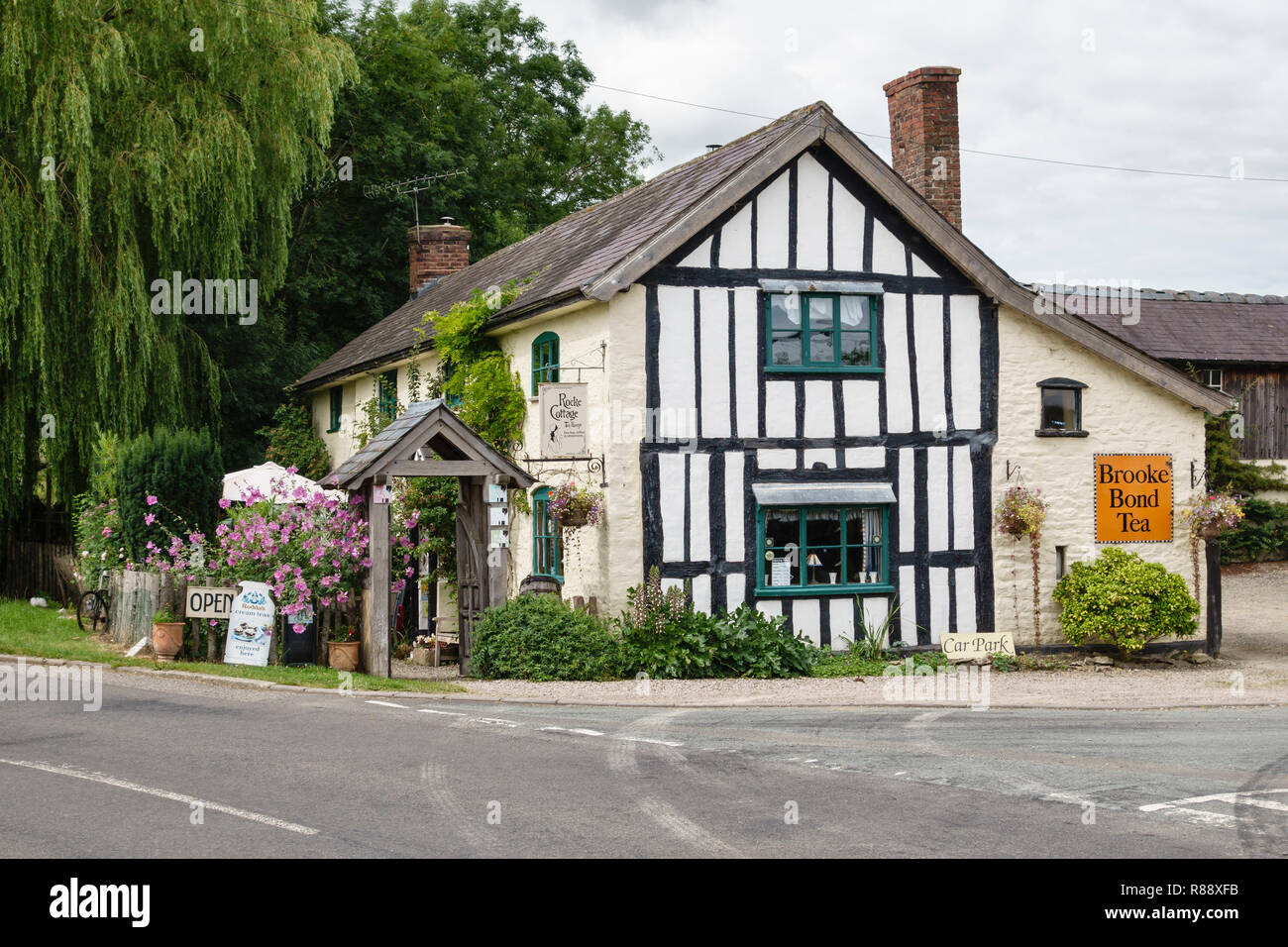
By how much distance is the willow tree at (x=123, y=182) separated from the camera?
2003 centimetres

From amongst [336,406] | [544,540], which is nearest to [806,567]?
[544,540]

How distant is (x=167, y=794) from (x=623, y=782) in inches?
117

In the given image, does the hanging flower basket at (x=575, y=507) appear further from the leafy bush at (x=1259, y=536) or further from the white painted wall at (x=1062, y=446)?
the leafy bush at (x=1259, y=536)

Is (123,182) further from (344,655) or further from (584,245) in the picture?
(344,655)

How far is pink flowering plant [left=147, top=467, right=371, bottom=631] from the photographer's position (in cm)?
1664

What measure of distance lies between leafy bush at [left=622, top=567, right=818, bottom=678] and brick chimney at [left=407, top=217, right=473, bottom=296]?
16337 millimetres

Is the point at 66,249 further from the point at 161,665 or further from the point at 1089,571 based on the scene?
the point at 1089,571

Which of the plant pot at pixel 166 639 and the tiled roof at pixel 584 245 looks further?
the tiled roof at pixel 584 245

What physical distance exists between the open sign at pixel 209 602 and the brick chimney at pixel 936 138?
37.5 ft

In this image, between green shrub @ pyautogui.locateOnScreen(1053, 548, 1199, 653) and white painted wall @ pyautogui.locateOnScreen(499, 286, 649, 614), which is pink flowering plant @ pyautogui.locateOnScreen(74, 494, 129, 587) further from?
green shrub @ pyautogui.locateOnScreen(1053, 548, 1199, 653)

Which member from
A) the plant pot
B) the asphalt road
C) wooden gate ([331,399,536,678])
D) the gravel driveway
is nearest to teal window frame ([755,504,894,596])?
the gravel driveway

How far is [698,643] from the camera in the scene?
16297mm

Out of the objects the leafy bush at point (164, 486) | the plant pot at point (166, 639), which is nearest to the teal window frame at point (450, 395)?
the leafy bush at point (164, 486)

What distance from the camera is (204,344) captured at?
2372cm
